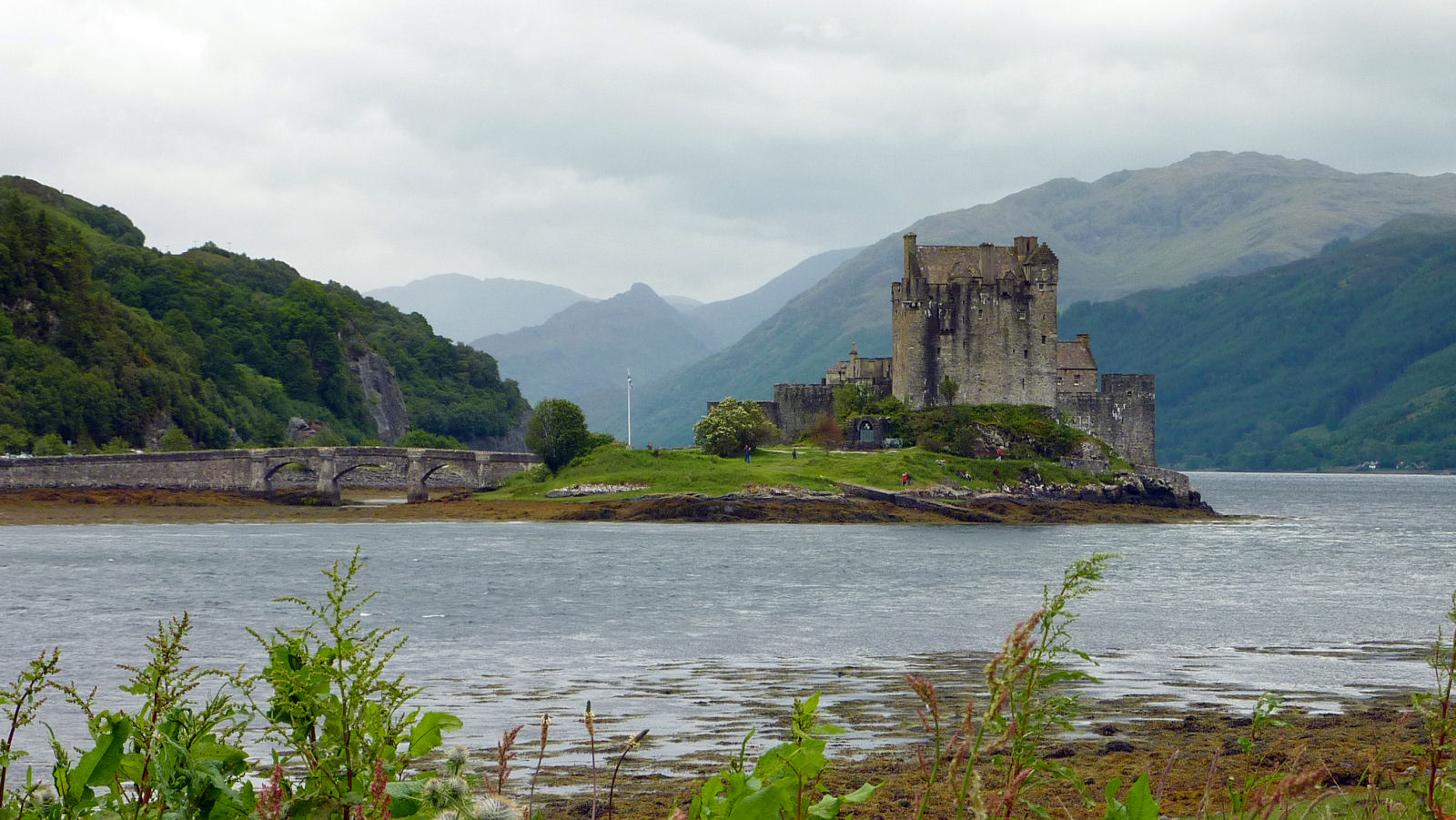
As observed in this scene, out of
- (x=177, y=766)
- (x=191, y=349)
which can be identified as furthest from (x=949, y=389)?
(x=177, y=766)

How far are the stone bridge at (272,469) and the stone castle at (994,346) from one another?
2612 cm

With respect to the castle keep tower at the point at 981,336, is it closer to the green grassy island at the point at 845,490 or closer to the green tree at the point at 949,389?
the green tree at the point at 949,389

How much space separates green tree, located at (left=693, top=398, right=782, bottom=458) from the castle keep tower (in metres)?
9.57

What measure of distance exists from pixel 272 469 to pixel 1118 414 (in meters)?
54.6

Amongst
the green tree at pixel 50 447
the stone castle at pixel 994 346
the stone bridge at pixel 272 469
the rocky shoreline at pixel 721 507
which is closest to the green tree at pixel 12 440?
the green tree at pixel 50 447

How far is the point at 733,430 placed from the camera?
296 feet

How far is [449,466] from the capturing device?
9888cm

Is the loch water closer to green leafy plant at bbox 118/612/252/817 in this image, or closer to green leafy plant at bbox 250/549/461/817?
green leafy plant at bbox 118/612/252/817

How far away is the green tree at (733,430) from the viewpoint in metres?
90.4

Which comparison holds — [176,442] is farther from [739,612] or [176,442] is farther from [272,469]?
[739,612]

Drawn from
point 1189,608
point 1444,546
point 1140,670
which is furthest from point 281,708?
point 1444,546

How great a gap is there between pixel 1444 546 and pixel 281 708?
7304 centimetres

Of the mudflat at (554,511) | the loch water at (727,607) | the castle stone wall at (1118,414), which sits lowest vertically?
the loch water at (727,607)

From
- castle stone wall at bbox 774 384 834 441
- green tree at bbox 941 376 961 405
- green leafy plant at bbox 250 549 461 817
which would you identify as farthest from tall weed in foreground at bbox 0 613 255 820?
castle stone wall at bbox 774 384 834 441
